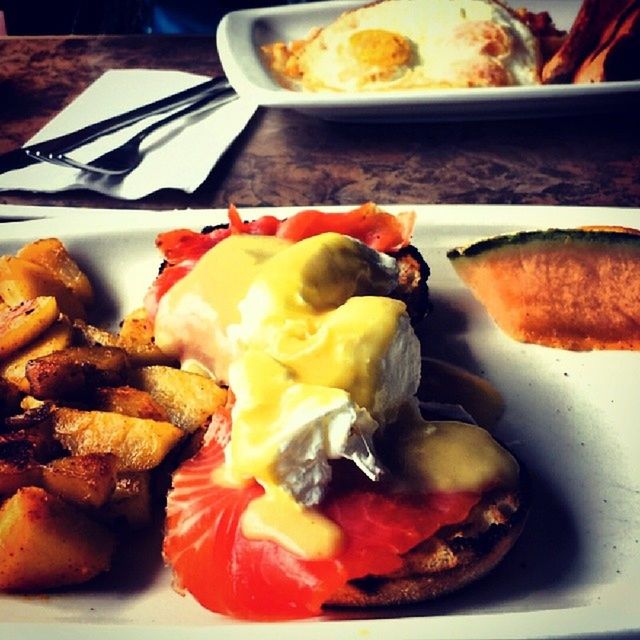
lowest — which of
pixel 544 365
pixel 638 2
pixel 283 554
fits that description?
pixel 544 365

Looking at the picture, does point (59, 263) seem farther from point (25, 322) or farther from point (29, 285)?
point (25, 322)

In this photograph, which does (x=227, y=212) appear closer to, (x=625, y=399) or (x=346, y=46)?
(x=625, y=399)

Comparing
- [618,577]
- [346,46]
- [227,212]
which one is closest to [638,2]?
[346,46]

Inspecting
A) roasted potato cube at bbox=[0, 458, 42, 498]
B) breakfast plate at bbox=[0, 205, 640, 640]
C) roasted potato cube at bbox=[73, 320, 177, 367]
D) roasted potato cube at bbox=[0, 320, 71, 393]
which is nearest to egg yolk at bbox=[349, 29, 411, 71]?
breakfast plate at bbox=[0, 205, 640, 640]

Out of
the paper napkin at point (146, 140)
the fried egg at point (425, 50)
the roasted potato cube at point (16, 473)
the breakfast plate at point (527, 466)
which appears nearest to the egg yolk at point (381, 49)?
the fried egg at point (425, 50)

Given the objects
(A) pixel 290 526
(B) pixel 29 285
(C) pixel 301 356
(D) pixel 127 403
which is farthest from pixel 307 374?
(B) pixel 29 285

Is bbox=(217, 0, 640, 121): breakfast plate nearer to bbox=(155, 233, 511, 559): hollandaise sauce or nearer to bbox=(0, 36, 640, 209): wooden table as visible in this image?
bbox=(0, 36, 640, 209): wooden table
